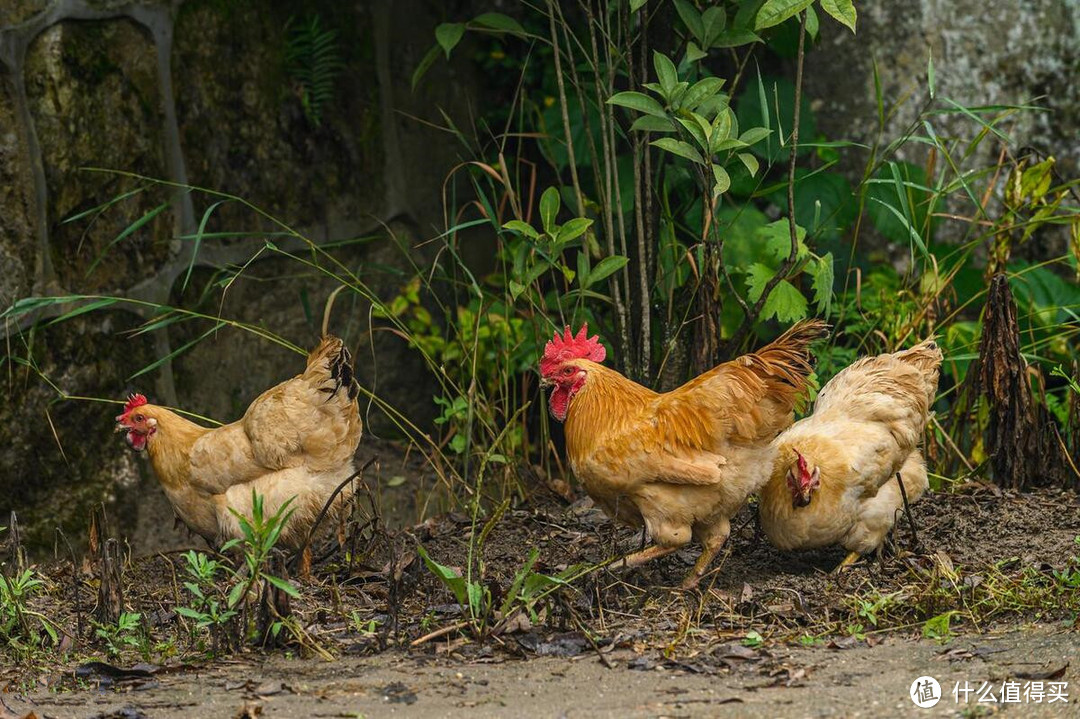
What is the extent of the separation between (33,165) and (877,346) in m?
3.88

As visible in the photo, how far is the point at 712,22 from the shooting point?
4.79 m

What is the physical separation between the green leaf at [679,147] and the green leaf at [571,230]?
45 centimetres

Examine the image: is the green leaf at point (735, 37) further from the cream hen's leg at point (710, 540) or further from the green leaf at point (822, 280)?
the cream hen's leg at point (710, 540)

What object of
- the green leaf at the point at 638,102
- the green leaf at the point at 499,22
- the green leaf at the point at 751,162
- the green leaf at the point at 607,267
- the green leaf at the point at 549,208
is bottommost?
the green leaf at the point at 607,267

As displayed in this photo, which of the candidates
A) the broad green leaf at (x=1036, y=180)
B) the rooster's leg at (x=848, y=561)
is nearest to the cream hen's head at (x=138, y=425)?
the rooster's leg at (x=848, y=561)

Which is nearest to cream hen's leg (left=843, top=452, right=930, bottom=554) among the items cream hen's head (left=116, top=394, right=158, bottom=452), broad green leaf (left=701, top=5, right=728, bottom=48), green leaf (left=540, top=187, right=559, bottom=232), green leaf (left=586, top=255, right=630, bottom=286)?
green leaf (left=586, top=255, right=630, bottom=286)

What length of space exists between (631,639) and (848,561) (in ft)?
3.92

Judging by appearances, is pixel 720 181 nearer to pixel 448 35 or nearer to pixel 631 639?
pixel 448 35

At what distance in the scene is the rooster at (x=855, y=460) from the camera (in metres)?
4.61

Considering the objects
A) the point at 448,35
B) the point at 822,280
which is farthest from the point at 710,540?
the point at 448,35

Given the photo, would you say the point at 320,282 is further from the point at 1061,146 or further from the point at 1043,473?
the point at 1061,146

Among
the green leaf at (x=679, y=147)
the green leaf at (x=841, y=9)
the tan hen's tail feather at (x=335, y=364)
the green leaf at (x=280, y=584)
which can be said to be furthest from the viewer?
the tan hen's tail feather at (x=335, y=364)

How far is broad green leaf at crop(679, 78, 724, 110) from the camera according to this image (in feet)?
14.9

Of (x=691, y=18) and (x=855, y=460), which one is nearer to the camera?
(x=855, y=460)
